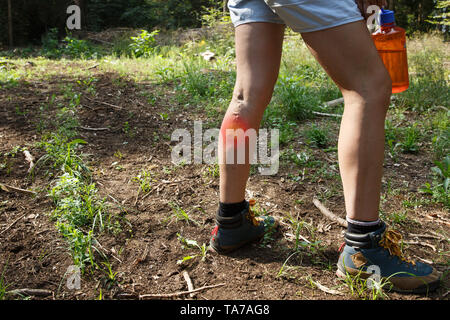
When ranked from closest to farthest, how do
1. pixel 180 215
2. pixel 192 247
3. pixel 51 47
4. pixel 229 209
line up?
pixel 229 209 < pixel 192 247 < pixel 180 215 < pixel 51 47

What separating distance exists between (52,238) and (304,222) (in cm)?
136

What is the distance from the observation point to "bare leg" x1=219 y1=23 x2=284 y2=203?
158cm

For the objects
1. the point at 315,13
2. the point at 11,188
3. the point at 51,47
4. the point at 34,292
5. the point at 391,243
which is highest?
the point at 315,13

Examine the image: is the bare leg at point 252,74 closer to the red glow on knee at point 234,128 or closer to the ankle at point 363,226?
the red glow on knee at point 234,128

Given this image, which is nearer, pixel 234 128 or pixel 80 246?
pixel 234 128

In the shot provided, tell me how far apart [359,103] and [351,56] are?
184 millimetres

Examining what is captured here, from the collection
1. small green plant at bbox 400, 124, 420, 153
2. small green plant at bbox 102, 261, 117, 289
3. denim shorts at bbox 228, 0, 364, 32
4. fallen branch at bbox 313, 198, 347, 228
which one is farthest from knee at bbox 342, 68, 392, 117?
small green plant at bbox 400, 124, 420, 153

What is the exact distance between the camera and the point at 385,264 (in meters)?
1.54

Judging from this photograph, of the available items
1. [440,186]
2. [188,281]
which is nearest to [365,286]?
[188,281]

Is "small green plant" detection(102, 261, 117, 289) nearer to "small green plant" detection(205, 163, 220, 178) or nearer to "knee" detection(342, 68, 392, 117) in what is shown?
"small green plant" detection(205, 163, 220, 178)

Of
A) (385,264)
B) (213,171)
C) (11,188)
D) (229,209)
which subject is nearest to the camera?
(385,264)

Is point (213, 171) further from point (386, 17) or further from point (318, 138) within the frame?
point (386, 17)

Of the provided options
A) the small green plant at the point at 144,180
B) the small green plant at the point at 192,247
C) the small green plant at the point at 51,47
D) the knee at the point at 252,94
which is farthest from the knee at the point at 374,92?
the small green plant at the point at 51,47
